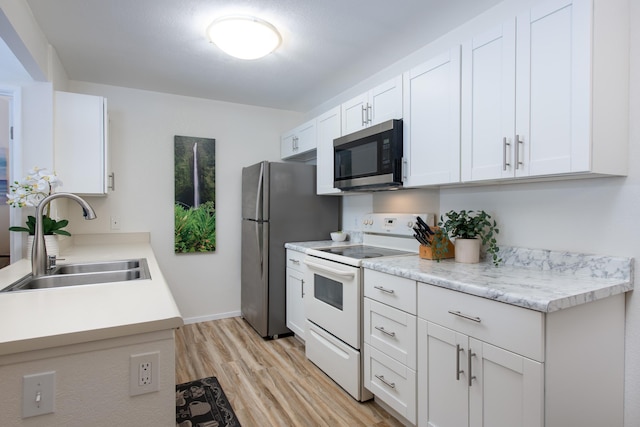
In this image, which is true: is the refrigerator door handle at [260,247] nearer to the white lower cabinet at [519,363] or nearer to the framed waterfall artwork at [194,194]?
the framed waterfall artwork at [194,194]

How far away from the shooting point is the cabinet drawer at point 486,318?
122cm

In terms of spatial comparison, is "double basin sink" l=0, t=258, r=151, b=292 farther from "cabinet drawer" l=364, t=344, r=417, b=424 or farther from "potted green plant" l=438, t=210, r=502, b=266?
"potted green plant" l=438, t=210, r=502, b=266

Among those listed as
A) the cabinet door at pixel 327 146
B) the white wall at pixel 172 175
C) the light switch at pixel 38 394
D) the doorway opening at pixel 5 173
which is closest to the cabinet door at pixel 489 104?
the cabinet door at pixel 327 146

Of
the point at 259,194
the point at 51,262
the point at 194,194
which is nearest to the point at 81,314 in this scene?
the point at 51,262

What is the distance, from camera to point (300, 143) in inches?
139

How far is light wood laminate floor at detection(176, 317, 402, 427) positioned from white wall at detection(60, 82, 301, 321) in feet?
1.50

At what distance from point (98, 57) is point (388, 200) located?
8.08 ft

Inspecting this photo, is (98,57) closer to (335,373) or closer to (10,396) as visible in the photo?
(10,396)

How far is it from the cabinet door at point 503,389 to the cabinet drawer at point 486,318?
0.04m

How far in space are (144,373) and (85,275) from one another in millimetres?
1081

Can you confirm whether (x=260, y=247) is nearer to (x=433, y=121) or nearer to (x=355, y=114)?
(x=355, y=114)

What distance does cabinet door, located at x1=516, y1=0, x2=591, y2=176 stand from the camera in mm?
1365

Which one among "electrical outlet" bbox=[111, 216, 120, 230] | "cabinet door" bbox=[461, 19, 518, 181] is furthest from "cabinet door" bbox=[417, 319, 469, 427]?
"electrical outlet" bbox=[111, 216, 120, 230]

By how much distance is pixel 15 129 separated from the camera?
2348 millimetres
